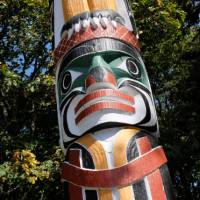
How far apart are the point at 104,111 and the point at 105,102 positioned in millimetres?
109

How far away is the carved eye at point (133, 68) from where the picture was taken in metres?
5.39

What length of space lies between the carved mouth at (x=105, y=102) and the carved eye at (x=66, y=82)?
471 millimetres

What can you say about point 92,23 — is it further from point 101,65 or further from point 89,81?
point 89,81

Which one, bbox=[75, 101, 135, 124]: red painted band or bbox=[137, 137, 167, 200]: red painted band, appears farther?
bbox=[75, 101, 135, 124]: red painted band

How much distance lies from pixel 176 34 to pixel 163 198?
708 centimetres

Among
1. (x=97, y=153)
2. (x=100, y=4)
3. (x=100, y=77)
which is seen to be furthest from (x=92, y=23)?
(x=97, y=153)

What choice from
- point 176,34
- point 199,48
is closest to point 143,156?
point 199,48

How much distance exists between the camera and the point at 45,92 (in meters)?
9.95

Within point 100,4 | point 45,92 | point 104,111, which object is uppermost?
point 45,92

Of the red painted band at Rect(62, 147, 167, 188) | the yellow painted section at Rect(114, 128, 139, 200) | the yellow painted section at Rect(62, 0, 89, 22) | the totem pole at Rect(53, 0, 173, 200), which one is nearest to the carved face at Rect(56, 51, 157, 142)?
the totem pole at Rect(53, 0, 173, 200)

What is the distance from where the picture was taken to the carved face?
4.93m

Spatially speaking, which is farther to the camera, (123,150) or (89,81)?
(89,81)

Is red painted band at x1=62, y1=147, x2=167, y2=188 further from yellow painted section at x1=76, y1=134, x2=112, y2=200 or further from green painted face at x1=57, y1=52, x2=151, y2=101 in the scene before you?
green painted face at x1=57, y1=52, x2=151, y2=101

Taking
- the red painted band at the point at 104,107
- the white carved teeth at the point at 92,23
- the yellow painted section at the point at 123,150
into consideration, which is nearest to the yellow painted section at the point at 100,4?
the white carved teeth at the point at 92,23
